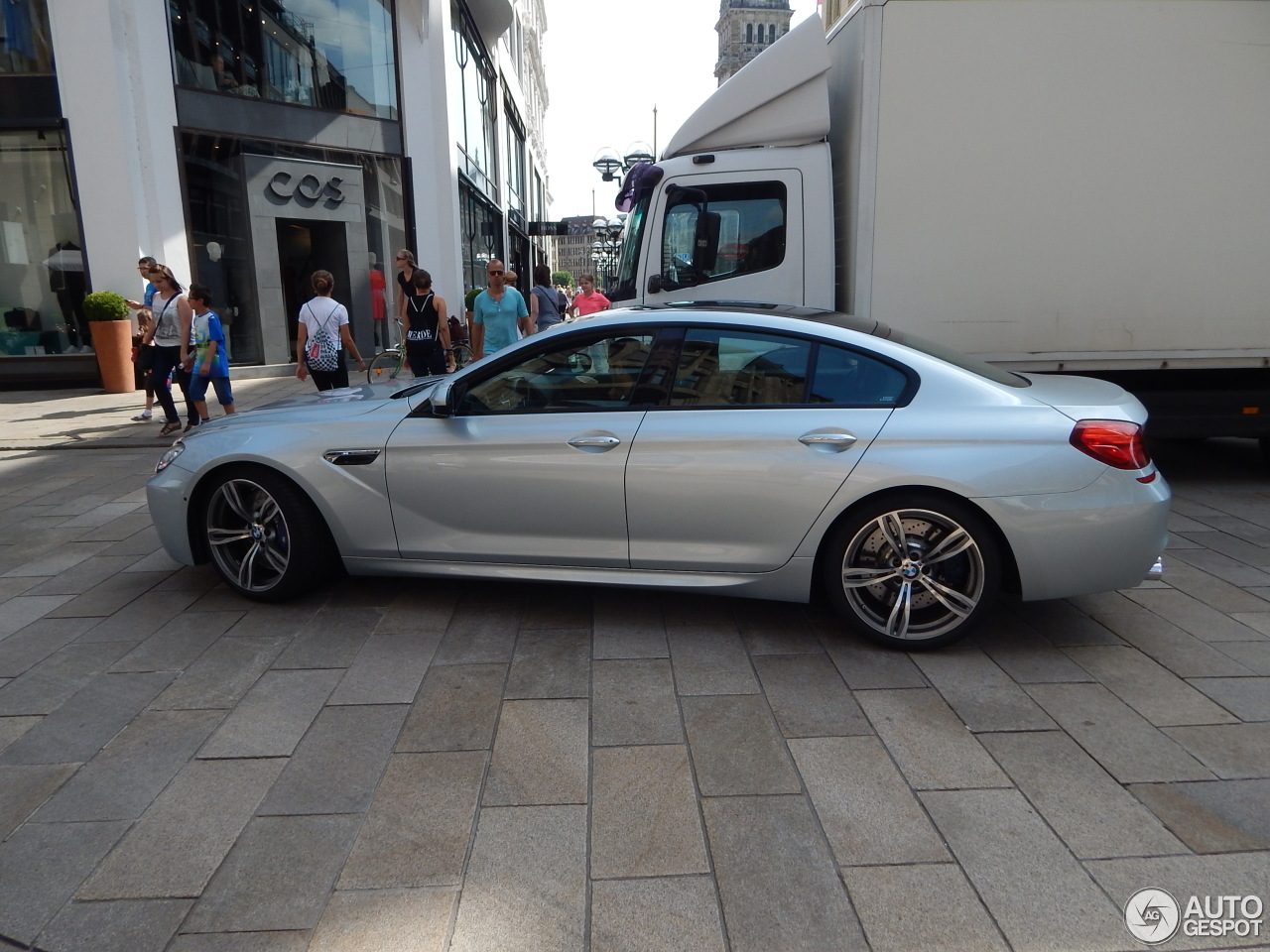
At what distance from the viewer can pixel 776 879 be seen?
96.3 inches

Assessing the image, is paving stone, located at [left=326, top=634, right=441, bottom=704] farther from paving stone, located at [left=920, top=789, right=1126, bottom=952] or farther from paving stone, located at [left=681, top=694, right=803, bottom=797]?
paving stone, located at [left=920, top=789, right=1126, bottom=952]

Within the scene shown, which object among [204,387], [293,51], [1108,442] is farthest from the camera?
[293,51]

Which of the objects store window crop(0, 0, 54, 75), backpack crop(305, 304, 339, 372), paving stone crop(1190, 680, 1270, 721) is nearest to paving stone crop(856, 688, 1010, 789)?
paving stone crop(1190, 680, 1270, 721)

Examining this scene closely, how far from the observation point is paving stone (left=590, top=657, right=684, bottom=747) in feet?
10.6

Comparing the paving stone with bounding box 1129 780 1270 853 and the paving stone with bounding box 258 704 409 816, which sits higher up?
the paving stone with bounding box 258 704 409 816

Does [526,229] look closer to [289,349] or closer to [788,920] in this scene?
[289,349]

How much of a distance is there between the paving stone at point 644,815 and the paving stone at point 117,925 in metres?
1.10

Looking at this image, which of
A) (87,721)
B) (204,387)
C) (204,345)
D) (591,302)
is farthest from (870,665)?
(591,302)

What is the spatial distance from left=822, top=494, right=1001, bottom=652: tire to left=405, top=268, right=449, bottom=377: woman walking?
6.29 m

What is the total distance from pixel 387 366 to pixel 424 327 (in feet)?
21.8

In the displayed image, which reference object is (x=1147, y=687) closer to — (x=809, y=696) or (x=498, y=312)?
(x=809, y=696)

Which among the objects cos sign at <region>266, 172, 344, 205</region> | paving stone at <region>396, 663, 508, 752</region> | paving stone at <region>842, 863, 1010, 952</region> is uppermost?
cos sign at <region>266, 172, 344, 205</region>

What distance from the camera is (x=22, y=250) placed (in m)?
14.2

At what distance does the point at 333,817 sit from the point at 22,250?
15.1 m
